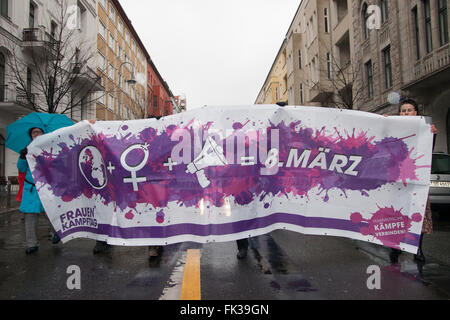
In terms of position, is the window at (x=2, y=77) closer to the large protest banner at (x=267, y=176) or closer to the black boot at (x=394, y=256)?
the large protest banner at (x=267, y=176)

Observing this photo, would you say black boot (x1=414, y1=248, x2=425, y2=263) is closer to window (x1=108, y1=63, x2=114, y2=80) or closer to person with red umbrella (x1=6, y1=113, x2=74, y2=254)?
person with red umbrella (x1=6, y1=113, x2=74, y2=254)

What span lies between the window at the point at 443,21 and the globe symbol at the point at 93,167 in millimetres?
15224

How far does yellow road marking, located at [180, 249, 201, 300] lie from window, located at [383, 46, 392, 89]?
17.9m

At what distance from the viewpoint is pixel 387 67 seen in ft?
63.4

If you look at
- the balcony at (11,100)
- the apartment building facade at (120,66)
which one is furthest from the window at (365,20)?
the balcony at (11,100)

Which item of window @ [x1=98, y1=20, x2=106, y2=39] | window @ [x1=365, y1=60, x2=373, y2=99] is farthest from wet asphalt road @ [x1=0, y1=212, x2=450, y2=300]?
window @ [x1=98, y1=20, x2=106, y2=39]

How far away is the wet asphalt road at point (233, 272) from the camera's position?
133 inches

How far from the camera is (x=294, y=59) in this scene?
4022 cm

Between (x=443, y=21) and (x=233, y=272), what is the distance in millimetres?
15472

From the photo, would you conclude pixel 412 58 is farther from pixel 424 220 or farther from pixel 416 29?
pixel 424 220

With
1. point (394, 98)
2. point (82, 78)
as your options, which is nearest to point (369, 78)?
point (394, 98)
